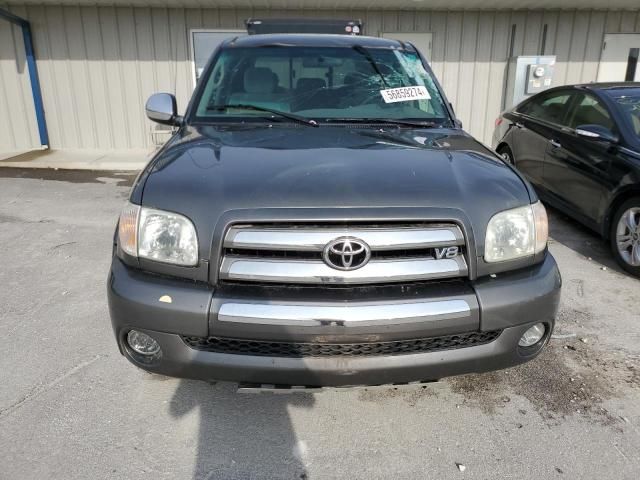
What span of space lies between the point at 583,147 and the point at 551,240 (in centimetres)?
99

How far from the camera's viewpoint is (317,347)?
1978mm

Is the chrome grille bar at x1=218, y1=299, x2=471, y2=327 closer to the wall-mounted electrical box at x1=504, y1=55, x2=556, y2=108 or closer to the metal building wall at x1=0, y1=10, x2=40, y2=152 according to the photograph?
the wall-mounted electrical box at x1=504, y1=55, x2=556, y2=108

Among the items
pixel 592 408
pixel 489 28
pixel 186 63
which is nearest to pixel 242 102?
pixel 592 408

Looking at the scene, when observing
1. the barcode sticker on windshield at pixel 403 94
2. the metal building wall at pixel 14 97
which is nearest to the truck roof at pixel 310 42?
the barcode sticker on windshield at pixel 403 94

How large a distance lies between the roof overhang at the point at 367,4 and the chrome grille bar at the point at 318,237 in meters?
7.88

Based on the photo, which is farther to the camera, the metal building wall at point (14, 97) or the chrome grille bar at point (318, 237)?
the metal building wall at point (14, 97)

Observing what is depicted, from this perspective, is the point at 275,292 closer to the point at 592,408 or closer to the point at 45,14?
the point at 592,408

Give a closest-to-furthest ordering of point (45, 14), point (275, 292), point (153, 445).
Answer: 1. point (275, 292)
2. point (153, 445)
3. point (45, 14)

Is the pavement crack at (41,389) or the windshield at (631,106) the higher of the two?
the windshield at (631,106)

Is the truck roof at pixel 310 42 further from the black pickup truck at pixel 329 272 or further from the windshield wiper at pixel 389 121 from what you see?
the black pickup truck at pixel 329 272

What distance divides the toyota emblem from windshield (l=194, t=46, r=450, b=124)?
1.29 meters

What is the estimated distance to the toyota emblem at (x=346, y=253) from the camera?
6.35ft

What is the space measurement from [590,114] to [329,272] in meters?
4.42

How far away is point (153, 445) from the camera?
2311 millimetres
